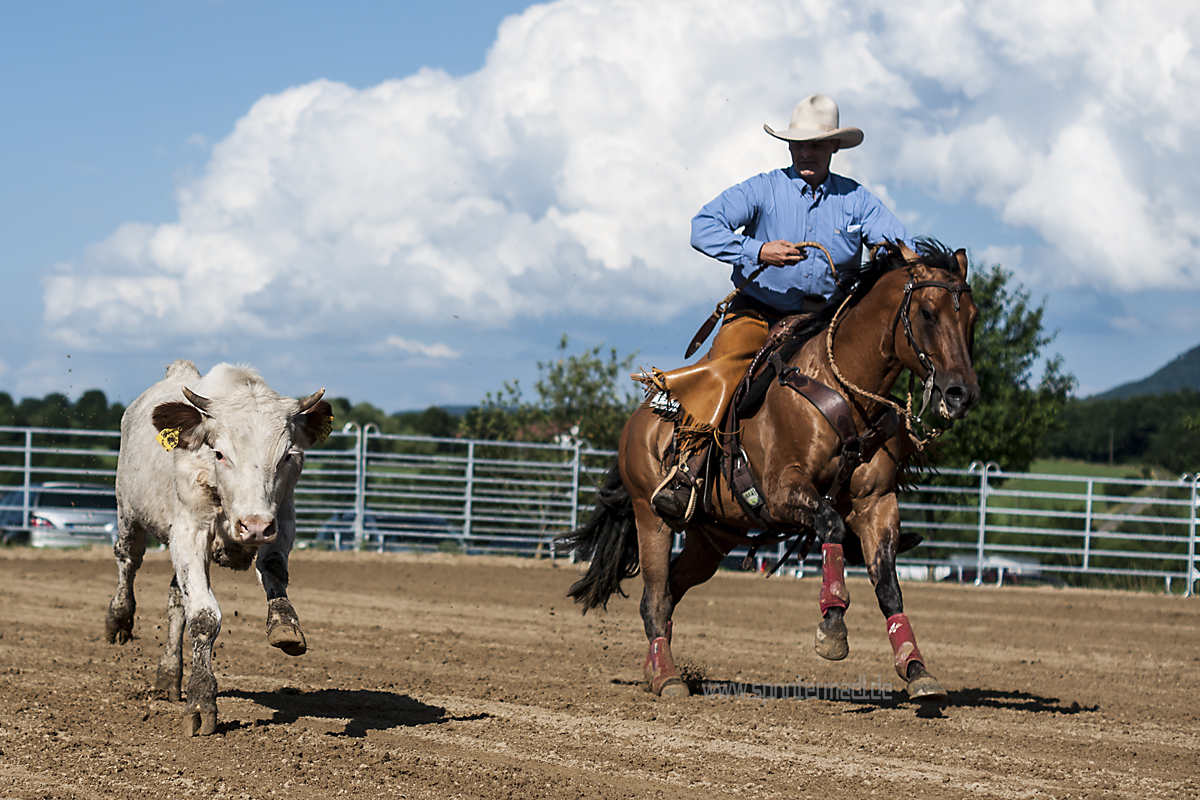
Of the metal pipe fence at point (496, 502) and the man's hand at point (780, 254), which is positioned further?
the metal pipe fence at point (496, 502)

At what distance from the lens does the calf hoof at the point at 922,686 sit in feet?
16.5

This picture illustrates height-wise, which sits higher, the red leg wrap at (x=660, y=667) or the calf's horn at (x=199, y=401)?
the calf's horn at (x=199, y=401)

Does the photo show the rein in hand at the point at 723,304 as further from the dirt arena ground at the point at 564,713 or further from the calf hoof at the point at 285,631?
the calf hoof at the point at 285,631

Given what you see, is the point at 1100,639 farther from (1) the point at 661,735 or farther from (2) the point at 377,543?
(2) the point at 377,543

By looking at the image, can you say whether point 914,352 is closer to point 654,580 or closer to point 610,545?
point 654,580

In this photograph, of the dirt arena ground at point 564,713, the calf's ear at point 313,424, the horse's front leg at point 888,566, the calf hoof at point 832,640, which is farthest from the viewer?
the horse's front leg at point 888,566

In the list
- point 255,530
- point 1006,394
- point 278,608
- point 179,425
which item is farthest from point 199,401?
point 1006,394

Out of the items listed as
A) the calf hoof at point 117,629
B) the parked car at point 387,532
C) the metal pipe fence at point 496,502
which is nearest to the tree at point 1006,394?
the metal pipe fence at point 496,502

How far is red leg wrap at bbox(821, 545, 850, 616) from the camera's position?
516cm

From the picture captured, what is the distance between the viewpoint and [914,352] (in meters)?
5.34

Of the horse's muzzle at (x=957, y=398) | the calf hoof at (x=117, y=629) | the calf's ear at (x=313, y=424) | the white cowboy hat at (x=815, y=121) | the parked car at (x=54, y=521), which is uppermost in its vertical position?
the white cowboy hat at (x=815, y=121)

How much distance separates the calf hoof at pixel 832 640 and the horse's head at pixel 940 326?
43.8 inches

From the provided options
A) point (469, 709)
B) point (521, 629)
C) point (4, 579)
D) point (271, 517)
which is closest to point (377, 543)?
point (4, 579)

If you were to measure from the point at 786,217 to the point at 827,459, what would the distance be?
1584 mm
